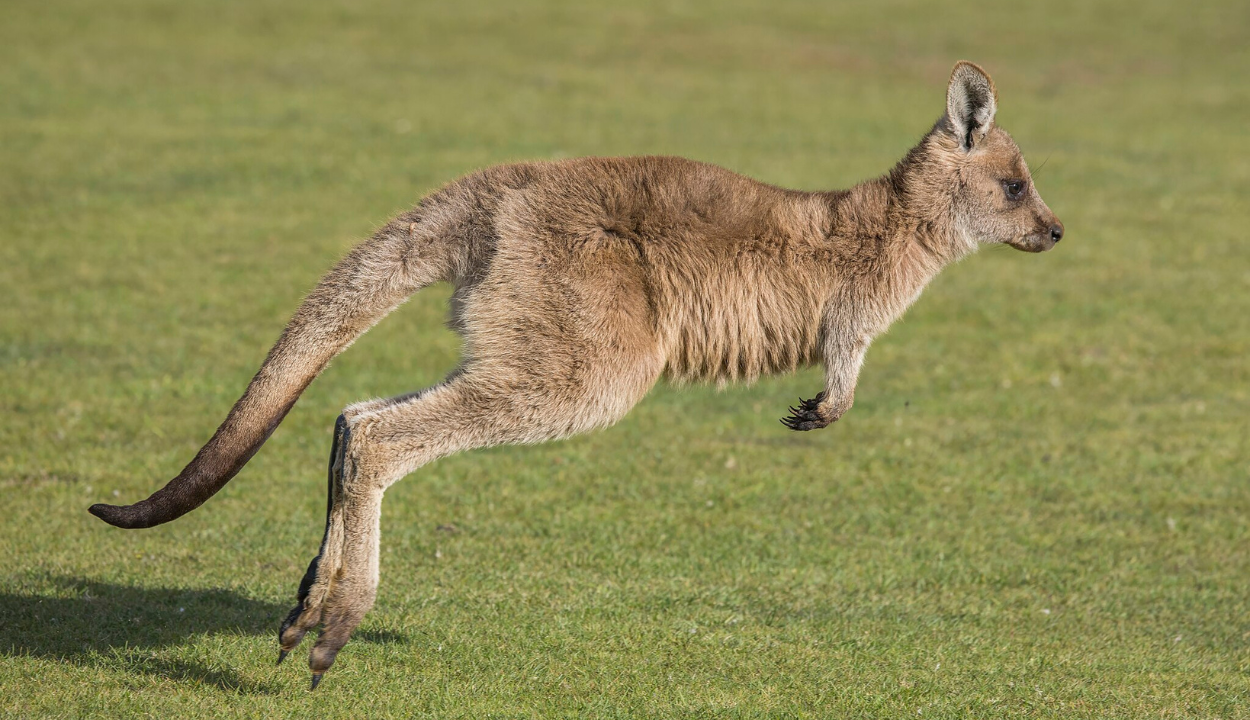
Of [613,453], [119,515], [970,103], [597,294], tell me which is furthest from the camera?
[613,453]

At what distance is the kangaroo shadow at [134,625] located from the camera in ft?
20.3

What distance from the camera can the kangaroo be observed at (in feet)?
18.6

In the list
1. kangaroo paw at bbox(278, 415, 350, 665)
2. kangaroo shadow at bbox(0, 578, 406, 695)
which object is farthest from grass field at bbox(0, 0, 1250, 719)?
kangaroo paw at bbox(278, 415, 350, 665)

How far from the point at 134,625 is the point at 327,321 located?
2030 millimetres

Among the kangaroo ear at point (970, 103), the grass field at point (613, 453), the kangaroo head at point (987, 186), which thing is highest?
the kangaroo ear at point (970, 103)

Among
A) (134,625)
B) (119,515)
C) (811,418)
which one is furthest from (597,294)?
(134,625)

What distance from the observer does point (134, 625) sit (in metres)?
6.68

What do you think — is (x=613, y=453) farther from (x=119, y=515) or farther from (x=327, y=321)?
(x=119, y=515)

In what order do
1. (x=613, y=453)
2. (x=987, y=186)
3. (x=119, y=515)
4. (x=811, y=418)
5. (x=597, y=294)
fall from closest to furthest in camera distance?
(x=119, y=515)
(x=597, y=294)
(x=811, y=418)
(x=987, y=186)
(x=613, y=453)

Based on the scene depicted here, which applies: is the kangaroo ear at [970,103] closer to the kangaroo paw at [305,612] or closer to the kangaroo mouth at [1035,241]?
the kangaroo mouth at [1035,241]

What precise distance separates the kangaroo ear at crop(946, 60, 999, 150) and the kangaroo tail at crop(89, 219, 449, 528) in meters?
2.61

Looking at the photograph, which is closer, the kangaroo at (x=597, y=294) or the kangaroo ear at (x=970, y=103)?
the kangaroo at (x=597, y=294)

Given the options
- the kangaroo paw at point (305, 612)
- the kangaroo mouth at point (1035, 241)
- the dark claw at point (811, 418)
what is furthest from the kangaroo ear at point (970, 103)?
the kangaroo paw at point (305, 612)

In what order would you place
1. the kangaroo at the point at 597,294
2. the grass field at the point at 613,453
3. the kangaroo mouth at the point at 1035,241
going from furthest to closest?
1. the kangaroo mouth at the point at 1035,241
2. the grass field at the point at 613,453
3. the kangaroo at the point at 597,294
